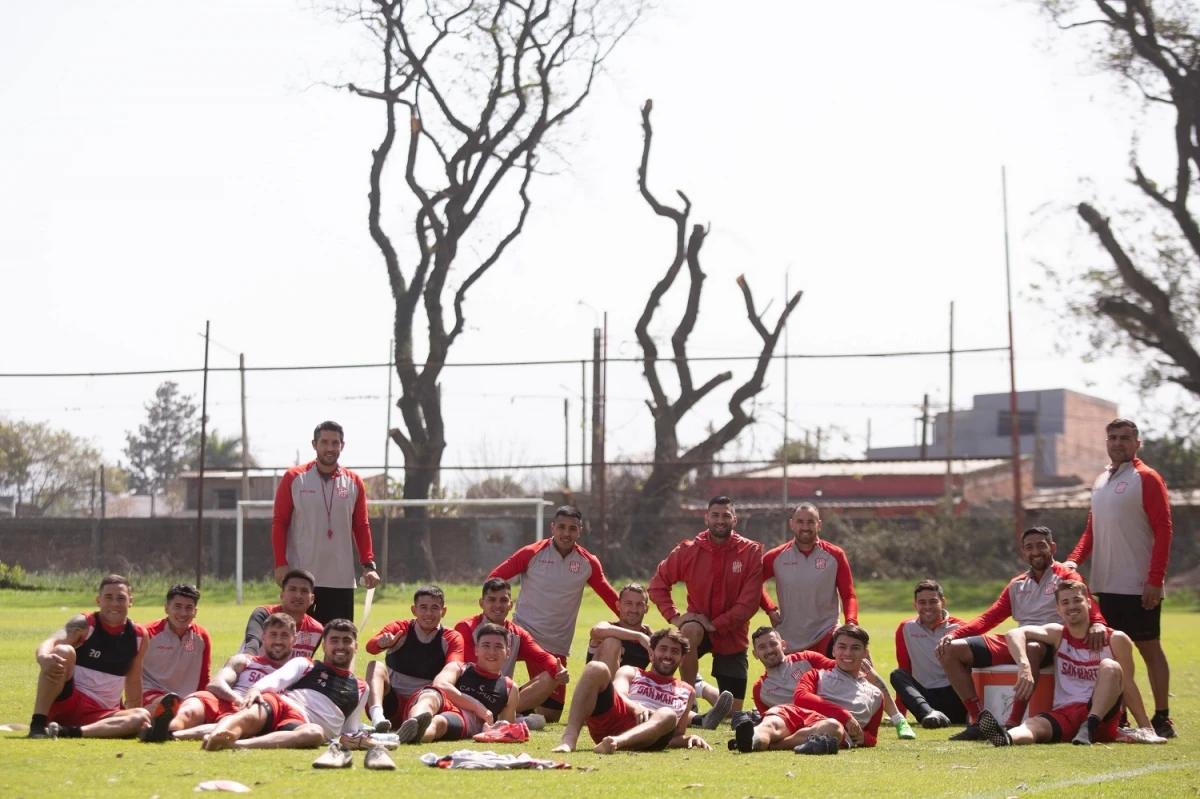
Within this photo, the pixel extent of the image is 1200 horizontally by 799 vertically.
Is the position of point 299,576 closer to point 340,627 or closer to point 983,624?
point 340,627

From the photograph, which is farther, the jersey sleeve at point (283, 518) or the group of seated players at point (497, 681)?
the jersey sleeve at point (283, 518)

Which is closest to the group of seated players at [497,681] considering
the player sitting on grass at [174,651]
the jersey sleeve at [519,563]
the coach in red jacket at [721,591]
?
the player sitting on grass at [174,651]

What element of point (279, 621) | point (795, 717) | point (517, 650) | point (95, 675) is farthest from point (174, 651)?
point (795, 717)

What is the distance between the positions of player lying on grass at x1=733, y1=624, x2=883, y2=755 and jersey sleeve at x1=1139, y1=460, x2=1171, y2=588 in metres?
2.03

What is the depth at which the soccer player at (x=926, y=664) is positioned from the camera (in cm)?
1017

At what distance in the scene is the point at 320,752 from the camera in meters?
7.59

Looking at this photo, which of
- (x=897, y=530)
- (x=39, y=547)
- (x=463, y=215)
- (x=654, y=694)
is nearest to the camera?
(x=654, y=694)

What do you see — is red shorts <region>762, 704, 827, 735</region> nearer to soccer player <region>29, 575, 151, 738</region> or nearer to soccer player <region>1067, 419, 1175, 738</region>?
soccer player <region>1067, 419, 1175, 738</region>

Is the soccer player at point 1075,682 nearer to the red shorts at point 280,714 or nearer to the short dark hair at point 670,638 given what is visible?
the short dark hair at point 670,638

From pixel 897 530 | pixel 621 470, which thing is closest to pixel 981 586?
pixel 897 530

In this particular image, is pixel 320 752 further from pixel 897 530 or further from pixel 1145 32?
pixel 1145 32

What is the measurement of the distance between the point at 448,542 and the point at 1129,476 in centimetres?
1785

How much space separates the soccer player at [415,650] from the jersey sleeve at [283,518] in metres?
1.06

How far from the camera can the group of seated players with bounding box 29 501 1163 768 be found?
26.6 ft
